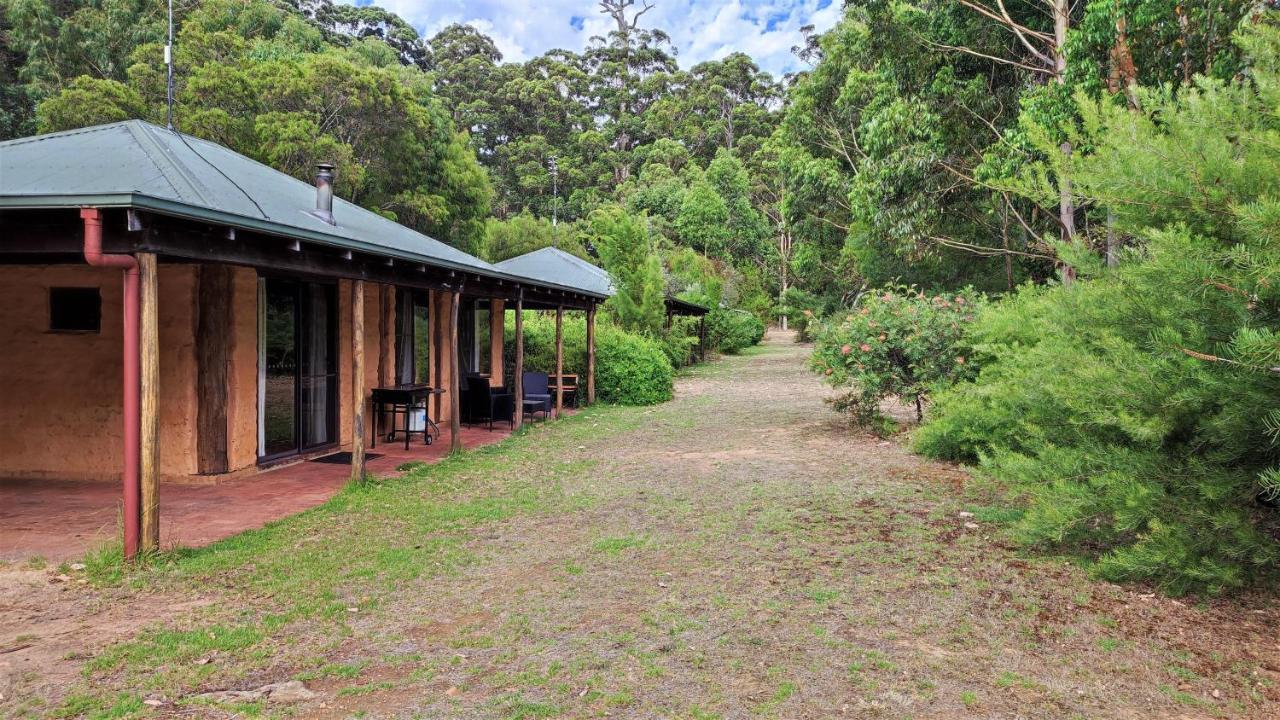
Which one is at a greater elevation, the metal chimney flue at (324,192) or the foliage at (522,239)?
the foliage at (522,239)

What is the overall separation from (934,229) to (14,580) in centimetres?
1548

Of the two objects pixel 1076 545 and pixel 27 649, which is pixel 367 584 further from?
pixel 1076 545

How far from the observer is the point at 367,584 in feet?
16.1

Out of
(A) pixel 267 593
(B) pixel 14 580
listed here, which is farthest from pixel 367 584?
(B) pixel 14 580

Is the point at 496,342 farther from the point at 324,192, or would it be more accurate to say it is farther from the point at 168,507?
the point at 168,507

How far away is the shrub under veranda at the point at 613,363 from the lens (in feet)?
54.7

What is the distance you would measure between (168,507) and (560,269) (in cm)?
1330

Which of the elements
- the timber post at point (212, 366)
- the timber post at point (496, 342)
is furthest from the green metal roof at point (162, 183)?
the timber post at point (496, 342)

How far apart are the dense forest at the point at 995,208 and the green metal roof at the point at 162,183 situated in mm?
5423

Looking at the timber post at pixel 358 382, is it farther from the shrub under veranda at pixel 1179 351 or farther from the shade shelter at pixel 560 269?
the shade shelter at pixel 560 269

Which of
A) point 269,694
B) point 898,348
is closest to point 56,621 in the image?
point 269,694

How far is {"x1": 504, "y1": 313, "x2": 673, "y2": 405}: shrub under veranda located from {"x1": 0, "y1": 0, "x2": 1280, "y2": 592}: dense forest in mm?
3121

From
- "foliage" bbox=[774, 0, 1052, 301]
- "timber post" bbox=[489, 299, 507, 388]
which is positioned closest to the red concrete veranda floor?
"timber post" bbox=[489, 299, 507, 388]

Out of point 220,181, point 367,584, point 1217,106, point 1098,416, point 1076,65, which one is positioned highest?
point 1076,65
